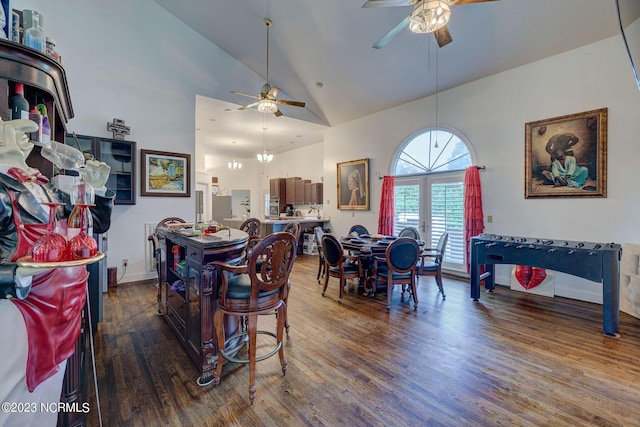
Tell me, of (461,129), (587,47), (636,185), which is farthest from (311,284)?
(587,47)

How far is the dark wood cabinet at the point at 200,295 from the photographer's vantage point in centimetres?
209

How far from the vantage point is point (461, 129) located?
4.95 m

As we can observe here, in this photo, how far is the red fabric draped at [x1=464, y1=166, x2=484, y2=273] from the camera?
463 cm

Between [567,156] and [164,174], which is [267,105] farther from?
[567,156]

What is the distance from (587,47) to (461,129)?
5.84ft

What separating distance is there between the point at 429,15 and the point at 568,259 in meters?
2.96

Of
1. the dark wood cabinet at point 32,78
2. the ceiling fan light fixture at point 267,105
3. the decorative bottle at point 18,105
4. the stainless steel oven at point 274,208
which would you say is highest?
the ceiling fan light fixture at point 267,105

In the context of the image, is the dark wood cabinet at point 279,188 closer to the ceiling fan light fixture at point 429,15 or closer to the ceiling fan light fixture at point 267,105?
the ceiling fan light fixture at point 267,105

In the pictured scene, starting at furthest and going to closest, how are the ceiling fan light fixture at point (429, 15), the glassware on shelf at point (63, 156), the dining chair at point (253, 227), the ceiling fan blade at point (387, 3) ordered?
the dining chair at point (253, 227), the ceiling fan blade at point (387, 3), the ceiling fan light fixture at point (429, 15), the glassware on shelf at point (63, 156)

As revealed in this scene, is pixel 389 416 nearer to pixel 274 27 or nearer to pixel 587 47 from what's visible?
pixel 587 47

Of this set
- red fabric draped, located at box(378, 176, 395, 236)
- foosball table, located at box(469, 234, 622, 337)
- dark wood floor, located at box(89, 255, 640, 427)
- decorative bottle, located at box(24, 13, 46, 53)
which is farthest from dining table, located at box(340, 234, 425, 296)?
decorative bottle, located at box(24, 13, 46, 53)

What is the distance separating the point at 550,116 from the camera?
13.2 ft

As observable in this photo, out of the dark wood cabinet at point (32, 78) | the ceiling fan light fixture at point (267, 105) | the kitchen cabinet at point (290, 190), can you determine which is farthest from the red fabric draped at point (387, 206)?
the dark wood cabinet at point (32, 78)

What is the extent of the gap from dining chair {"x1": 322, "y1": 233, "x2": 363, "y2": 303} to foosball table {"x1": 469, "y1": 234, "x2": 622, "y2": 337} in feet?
5.45
